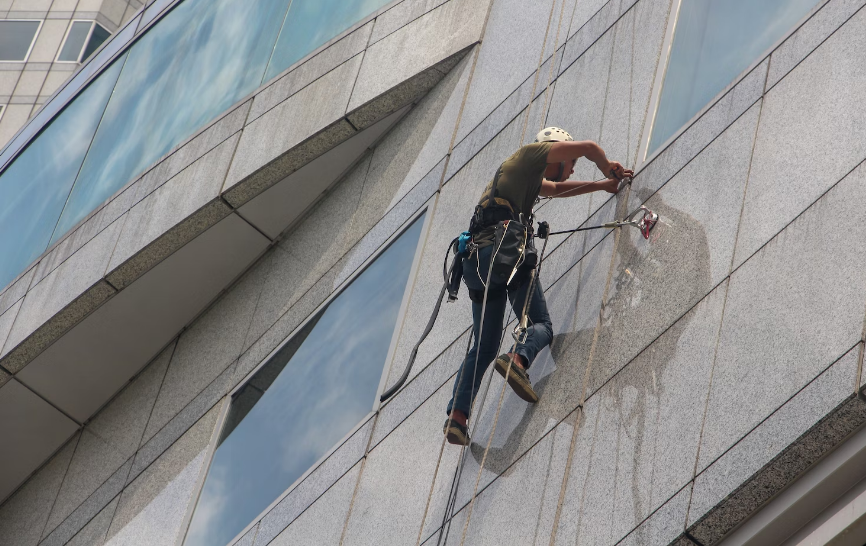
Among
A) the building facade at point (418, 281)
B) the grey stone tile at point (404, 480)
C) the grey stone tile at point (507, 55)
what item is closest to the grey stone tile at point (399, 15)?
the building facade at point (418, 281)

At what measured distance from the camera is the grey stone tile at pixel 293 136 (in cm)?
1120

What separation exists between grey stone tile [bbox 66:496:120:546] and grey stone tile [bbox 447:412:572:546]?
570cm

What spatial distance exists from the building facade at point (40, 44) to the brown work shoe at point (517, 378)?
92.0 feet

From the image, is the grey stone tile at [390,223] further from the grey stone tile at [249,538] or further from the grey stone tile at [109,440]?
the grey stone tile at [109,440]

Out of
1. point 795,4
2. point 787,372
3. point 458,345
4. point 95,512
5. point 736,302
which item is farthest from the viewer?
point 95,512

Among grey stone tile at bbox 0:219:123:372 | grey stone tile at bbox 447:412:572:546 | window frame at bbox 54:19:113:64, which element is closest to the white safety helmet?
grey stone tile at bbox 447:412:572:546

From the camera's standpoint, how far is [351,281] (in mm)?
10141

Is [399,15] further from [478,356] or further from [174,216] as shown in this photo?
[478,356]

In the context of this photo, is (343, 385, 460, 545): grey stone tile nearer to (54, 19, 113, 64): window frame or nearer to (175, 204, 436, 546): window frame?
(175, 204, 436, 546): window frame

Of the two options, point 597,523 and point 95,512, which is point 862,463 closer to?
point 597,523

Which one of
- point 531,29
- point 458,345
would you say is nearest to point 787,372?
point 458,345

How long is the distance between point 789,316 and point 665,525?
3.53ft

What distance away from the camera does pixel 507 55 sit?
1005 cm

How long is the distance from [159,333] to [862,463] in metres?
8.95
